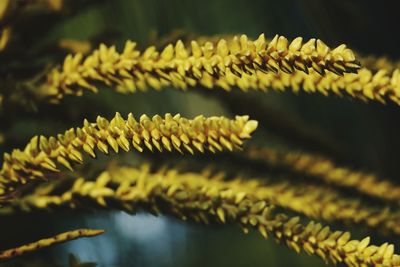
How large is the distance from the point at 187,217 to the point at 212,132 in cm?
12

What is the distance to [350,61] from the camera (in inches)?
15.4

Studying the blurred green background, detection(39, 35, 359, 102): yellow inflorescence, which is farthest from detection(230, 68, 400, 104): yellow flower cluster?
the blurred green background

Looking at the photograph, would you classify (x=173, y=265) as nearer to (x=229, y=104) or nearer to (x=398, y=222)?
(x=229, y=104)

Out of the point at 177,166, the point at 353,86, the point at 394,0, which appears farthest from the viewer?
the point at 394,0

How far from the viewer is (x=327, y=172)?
686 mm

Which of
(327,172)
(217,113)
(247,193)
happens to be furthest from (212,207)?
(217,113)

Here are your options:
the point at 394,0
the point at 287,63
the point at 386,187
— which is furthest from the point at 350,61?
the point at 394,0

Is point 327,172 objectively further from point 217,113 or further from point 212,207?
point 217,113

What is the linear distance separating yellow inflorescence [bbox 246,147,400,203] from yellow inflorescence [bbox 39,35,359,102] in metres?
0.19

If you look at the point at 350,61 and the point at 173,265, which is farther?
the point at 173,265

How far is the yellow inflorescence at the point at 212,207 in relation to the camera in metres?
0.44

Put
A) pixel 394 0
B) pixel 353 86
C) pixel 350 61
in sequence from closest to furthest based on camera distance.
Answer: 1. pixel 350 61
2. pixel 353 86
3. pixel 394 0

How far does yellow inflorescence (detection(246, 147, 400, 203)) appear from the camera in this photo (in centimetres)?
65

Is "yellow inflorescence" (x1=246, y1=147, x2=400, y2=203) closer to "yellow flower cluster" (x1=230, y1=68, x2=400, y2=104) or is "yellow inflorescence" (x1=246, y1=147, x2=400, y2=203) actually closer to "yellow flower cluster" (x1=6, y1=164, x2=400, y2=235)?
"yellow flower cluster" (x1=6, y1=164, x2=400, y2=235)
